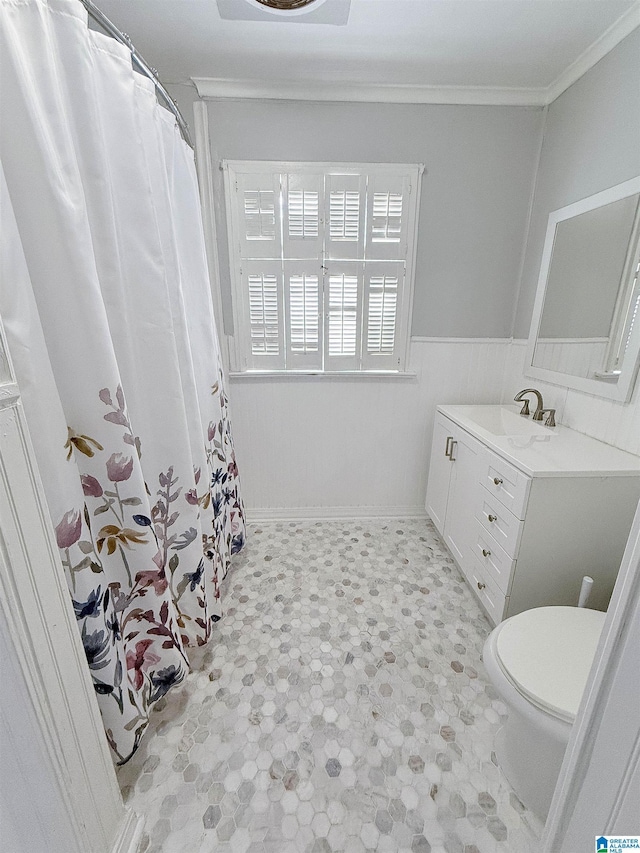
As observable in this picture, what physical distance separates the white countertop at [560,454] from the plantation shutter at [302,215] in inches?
50.8

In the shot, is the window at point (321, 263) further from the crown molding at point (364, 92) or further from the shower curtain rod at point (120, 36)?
the shower curtain rod at point (120, 36)

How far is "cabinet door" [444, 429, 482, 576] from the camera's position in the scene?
168 cm

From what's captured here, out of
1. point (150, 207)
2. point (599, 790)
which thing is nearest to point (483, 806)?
point (599, 790)

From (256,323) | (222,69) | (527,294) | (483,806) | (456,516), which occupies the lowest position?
(483,806)

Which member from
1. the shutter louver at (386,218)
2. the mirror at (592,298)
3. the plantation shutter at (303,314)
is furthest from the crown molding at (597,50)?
the plantation shutter at (303,314)

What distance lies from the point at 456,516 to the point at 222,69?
2.47 metres

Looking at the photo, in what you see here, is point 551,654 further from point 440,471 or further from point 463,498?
point 440,471

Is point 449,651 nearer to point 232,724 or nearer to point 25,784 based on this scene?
point 232,724

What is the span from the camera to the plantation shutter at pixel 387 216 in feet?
6.23

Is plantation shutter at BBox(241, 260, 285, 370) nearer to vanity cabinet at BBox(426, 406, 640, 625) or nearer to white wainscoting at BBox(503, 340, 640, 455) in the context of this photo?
vanity cabinet at BBox(426, 406, 640, 625)

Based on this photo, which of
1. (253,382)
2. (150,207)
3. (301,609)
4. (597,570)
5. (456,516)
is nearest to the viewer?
(150,207)

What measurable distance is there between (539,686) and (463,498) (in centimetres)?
93

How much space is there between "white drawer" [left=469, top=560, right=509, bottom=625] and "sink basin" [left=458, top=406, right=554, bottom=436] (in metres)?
0.65

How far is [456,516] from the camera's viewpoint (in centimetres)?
186
